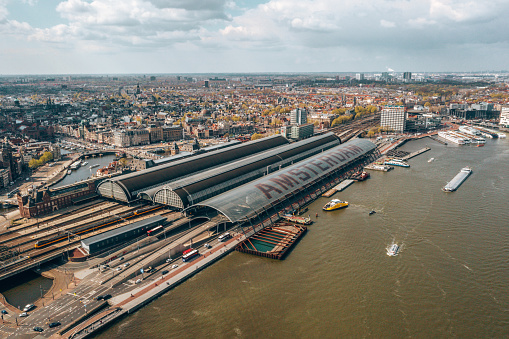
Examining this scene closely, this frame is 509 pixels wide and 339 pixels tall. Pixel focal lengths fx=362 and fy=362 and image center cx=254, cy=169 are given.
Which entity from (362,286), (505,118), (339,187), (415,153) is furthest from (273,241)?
(505,118)

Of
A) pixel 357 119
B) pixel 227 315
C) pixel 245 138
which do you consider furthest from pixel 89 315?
pixel 357 119

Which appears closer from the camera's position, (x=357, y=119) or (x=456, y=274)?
(x=456, y=274)

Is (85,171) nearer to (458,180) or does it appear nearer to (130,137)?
(130,137)

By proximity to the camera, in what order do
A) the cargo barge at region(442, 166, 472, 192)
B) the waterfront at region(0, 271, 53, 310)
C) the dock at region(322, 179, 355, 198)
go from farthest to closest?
the cargo barge at region(442, 166, 472, 192)
the dock at region(322, 179, 355, 198)
the waterfront at region(0, 271, 53, 310)

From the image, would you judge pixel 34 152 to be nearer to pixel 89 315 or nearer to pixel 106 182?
pixel 106 182

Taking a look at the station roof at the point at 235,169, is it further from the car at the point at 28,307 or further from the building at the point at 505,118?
the building at the point at 505,118

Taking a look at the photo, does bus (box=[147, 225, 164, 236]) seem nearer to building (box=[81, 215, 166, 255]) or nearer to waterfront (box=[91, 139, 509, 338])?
building (box=[81, 215, 166, 255])

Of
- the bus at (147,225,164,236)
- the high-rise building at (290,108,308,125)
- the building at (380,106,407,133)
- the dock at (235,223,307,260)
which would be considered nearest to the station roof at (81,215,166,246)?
the bus at (147,225,164,236)
